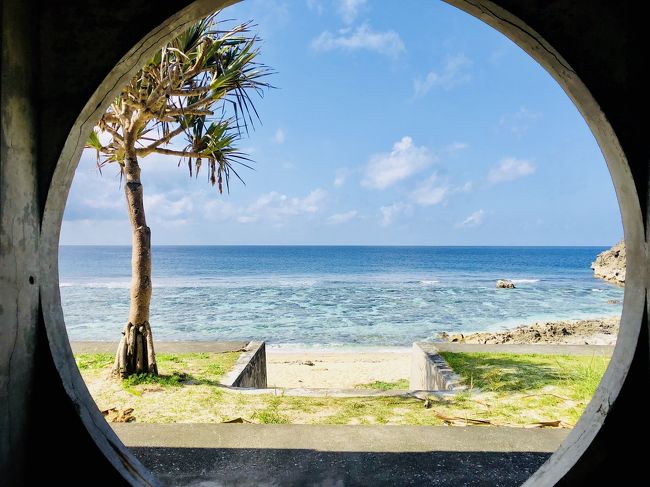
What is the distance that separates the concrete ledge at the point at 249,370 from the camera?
218 inches

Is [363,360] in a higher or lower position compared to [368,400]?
lower

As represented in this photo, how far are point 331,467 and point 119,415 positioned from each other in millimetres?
2508

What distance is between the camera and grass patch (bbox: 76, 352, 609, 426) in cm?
416

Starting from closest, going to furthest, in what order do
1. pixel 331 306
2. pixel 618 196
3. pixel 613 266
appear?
pixel 618 196
pixel 331 306
pixel 613 266

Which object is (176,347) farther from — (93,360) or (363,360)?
(363,360)

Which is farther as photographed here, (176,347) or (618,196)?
(176,347)

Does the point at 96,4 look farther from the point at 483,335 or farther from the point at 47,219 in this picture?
the point at 483,335

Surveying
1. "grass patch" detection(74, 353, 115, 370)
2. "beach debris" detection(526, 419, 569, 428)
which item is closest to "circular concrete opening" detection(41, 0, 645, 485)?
"beach debris" detection(526, 419, 569, 428)

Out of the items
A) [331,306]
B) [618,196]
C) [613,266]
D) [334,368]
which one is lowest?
[331,306]

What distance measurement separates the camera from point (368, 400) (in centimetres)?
472

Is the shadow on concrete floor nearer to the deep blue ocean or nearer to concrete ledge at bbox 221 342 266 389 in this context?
concrete ledge at bbox 221 342 266 389

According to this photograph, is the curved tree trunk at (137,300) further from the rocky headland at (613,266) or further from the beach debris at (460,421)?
the rocky headland at (613,266)

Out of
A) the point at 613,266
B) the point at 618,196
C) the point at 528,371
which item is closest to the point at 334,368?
the point at 528,371

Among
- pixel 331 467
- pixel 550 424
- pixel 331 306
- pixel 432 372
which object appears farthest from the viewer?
pixel 331 306
